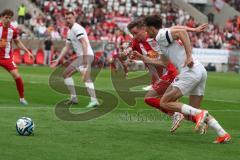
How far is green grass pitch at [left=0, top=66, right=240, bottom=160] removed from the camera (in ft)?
33.1

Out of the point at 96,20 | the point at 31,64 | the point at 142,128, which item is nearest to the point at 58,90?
the point at 142,128

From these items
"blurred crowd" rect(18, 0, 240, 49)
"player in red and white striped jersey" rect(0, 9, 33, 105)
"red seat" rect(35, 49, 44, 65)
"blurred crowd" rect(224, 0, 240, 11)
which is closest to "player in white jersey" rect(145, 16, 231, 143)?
"player in red and white striped jersey" rect(0, 9, 33, 105)

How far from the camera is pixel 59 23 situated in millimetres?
45281

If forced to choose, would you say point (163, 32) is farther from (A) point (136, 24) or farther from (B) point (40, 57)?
(B) point (40, 57)

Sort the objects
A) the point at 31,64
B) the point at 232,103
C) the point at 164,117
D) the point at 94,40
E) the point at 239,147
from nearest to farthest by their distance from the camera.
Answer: the point at 239,147 < the point at 164,117 < the point at 232,103 < the point at 31,64 < the point at 94,40

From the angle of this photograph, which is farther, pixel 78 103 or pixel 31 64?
pixel 31 64

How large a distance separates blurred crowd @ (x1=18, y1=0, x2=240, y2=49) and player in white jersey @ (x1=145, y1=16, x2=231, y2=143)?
2963cm

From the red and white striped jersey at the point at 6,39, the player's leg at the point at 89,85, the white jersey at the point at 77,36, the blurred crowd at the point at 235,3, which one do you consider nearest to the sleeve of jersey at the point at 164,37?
the player's leg at the point at 89,85

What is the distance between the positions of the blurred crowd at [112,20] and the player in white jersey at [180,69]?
29635mm

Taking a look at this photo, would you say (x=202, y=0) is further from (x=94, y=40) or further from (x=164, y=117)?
(x=164, y=117)

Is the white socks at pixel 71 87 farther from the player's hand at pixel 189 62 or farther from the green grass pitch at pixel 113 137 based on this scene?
the player's hand at pixel 189 62

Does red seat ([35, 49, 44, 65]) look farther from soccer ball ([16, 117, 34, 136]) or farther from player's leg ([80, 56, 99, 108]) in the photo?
soccer ball ([16, 117, 34, 136])

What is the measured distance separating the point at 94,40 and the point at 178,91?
105 ft

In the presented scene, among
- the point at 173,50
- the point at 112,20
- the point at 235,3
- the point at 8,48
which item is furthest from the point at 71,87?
the point at 235,3
